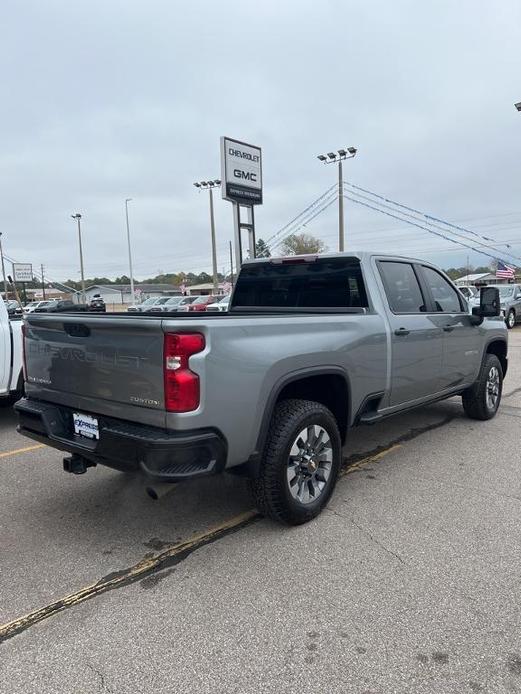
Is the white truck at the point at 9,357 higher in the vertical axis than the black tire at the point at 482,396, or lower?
higher

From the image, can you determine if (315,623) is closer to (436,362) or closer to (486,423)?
(436,362)

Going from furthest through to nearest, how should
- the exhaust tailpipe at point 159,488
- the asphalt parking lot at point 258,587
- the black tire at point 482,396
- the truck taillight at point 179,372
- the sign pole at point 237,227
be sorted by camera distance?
the sign pole at point 237,227 < the black tire at point 482,396 < the exhaust tailpipe at point 159,488 < the truck taillight at point 179,372 < the asphalt parking lot at point 258,587

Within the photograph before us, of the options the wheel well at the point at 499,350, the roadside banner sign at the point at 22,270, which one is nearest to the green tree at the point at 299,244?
the roadside banner sign at the point at 22,270

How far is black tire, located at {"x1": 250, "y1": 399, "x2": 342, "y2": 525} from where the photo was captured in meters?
3.29

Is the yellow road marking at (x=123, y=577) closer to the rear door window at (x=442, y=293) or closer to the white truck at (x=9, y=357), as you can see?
the rear door window at (x=442, y=293)

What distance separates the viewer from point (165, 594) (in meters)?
2.80

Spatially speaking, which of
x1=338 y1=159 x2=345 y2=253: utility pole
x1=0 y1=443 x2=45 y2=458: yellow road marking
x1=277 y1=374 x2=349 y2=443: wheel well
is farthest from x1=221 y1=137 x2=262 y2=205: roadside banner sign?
x1=338 y1=159 x2=345 y2=253: utility pole

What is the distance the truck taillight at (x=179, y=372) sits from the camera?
2.78 m

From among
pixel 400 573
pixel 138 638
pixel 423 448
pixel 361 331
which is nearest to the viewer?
pixel 138 638

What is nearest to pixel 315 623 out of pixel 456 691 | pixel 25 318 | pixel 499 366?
pixel 456 691

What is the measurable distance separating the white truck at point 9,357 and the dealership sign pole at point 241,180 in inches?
232

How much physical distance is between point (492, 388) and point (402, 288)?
2.32 meters

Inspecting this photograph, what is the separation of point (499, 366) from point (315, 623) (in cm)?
483

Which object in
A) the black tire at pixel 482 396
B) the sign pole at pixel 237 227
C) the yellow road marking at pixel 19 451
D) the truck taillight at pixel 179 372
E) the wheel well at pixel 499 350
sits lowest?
the yellow road marking at pixel 19 451
